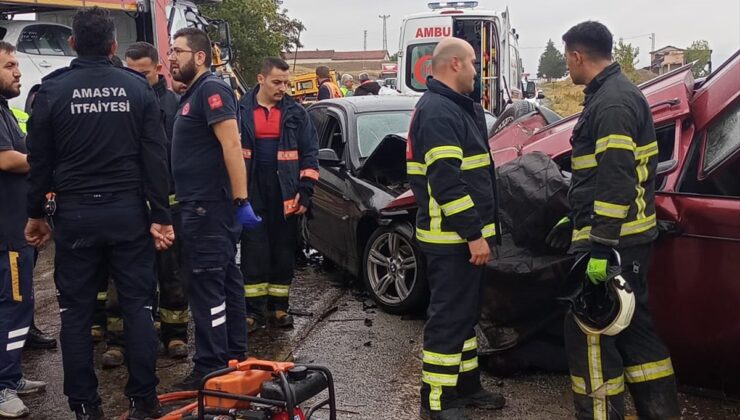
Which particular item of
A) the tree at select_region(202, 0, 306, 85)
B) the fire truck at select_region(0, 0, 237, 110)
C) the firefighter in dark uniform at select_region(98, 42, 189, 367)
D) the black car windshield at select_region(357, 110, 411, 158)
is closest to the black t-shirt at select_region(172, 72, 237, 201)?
the firefighter in dark uniform at select_region(98, 42, 189, 367)

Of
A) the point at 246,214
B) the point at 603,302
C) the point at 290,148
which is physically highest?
the point at 290,148

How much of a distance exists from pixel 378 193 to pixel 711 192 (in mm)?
2543

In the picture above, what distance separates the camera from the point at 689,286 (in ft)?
11.9

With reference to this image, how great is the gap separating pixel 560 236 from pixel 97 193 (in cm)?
231

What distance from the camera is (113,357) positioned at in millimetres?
4723

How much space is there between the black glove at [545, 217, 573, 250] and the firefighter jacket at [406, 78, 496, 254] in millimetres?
316

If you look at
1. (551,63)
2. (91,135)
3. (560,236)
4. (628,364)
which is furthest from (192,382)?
(551,63)

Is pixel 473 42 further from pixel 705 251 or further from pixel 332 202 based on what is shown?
pixel 705 251

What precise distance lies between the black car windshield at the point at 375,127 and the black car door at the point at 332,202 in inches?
5.5

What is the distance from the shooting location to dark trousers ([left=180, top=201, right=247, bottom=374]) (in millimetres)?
4066

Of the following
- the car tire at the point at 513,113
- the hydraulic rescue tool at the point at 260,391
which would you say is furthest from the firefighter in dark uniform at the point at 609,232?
the car tire at the point at 513,113

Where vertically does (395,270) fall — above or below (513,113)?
below

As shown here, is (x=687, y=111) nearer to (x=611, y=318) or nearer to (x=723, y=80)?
(x=723, y=80)

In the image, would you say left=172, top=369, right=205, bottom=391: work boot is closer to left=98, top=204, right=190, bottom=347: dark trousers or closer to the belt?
left=98, top=204, right=190, bottom=347: dark trousers
